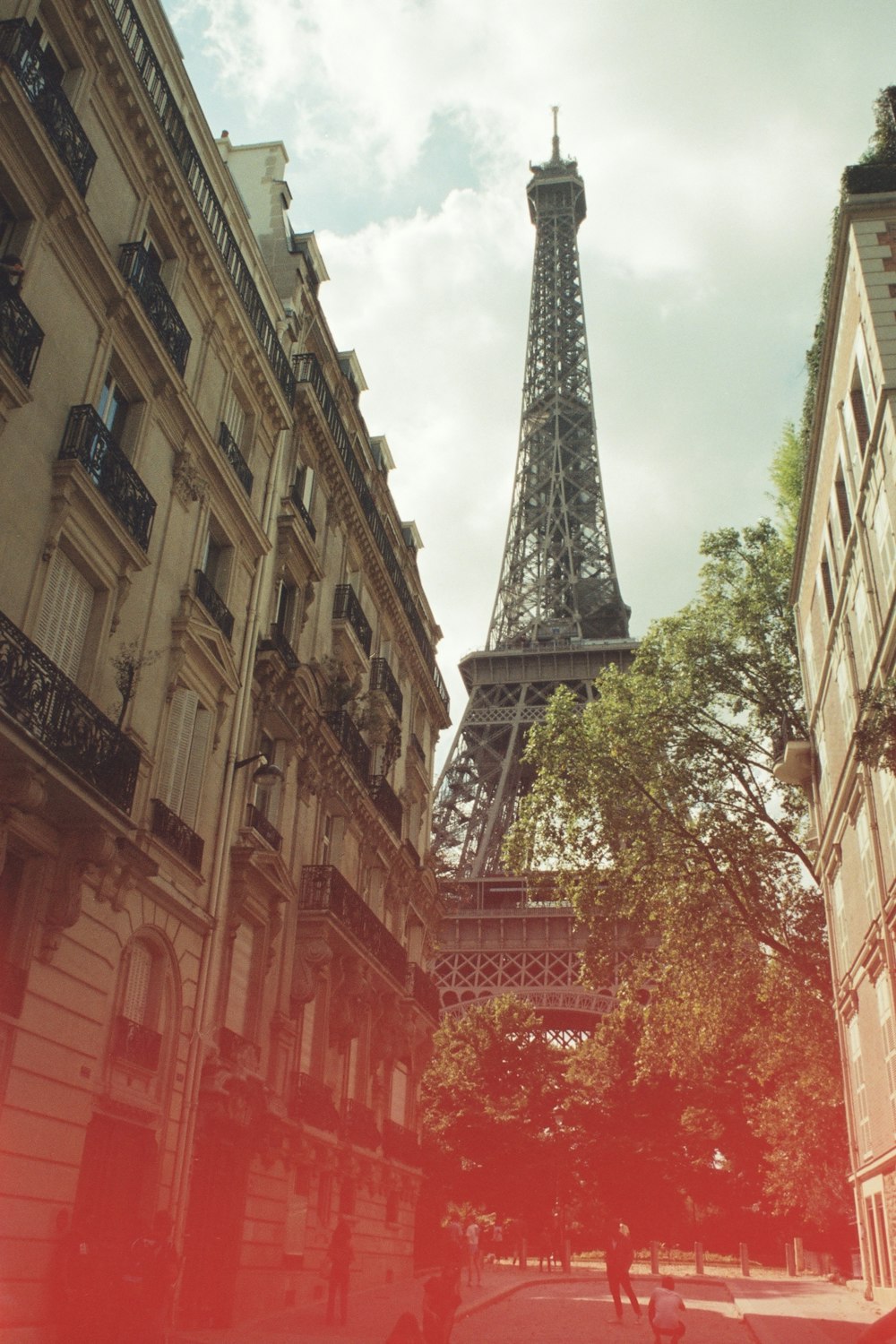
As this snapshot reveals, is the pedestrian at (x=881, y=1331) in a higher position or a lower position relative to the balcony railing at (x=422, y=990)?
lower

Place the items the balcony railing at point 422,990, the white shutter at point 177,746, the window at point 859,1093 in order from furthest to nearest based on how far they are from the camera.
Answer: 1. the balcony railing at point 422,990
2. the window at point 859,1093
3. the white shutter at point 177,746

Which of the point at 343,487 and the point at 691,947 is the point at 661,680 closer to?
the point at 691,947

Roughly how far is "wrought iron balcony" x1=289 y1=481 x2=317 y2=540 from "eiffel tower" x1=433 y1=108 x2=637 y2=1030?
1761cm

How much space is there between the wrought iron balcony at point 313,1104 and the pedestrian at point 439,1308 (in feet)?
31.0

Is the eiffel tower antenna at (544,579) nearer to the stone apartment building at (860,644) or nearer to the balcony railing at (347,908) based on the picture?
the balcony railing at (347,908)

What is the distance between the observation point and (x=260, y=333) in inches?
849

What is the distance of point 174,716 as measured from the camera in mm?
17062

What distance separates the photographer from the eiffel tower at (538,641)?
61281 mm

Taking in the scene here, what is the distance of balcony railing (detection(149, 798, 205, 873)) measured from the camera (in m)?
15.8

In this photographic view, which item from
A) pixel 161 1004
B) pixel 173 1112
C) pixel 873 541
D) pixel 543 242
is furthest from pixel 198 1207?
pixel 543 242

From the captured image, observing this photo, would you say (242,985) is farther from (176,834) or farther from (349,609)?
(349,609)

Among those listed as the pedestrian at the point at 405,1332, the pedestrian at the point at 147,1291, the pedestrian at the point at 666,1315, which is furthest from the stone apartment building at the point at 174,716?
the pedestrian at the point at 666,1315

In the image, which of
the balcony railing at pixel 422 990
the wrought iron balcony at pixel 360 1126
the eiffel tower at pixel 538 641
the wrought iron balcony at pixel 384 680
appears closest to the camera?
the wrought iron balcony at pixel 360 1126

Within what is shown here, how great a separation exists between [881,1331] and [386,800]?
24.1 m
